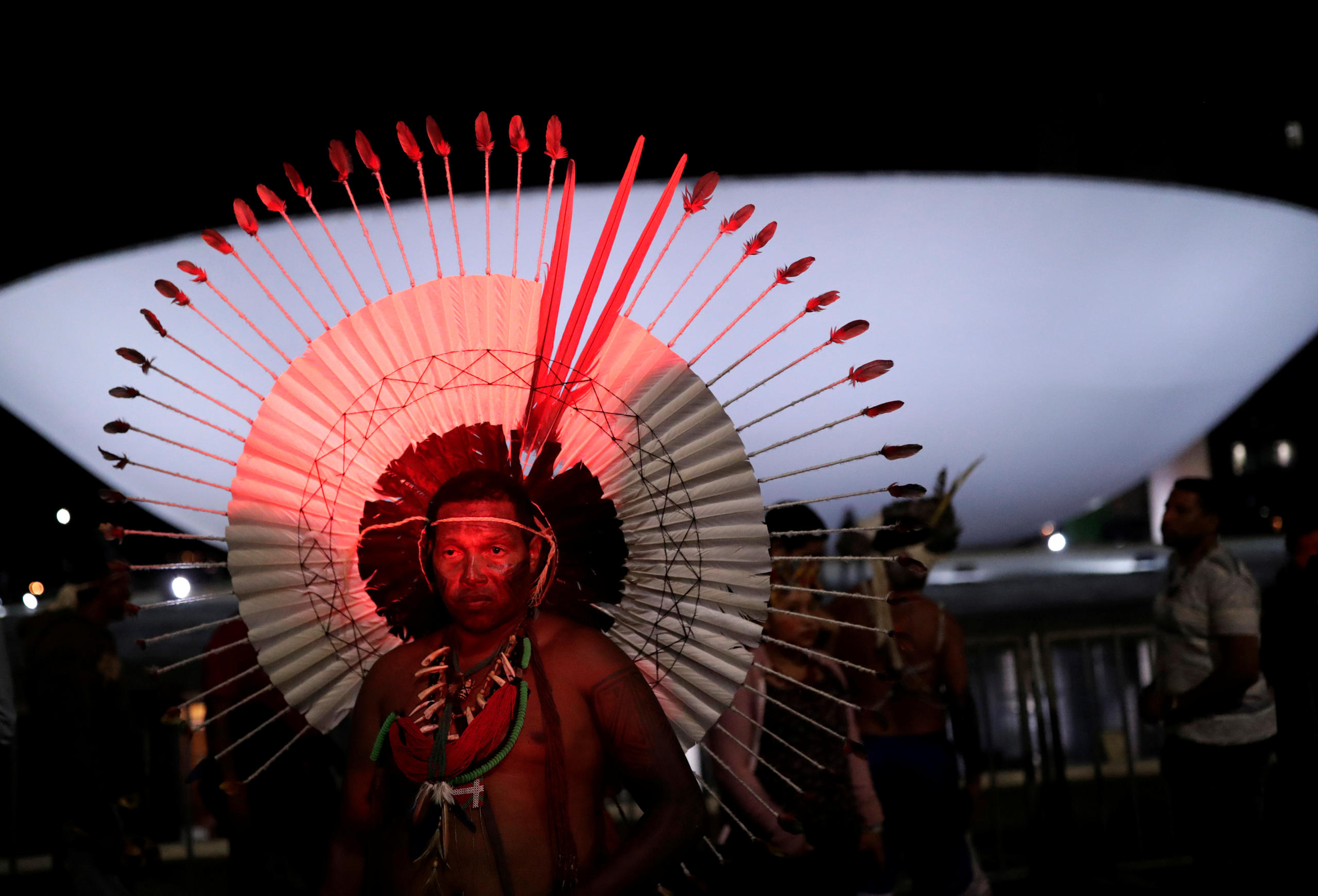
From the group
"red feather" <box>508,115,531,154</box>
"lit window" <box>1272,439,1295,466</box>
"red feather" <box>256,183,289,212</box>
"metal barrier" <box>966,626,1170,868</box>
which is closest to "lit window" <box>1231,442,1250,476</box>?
"lit window" <box>1272,439,1295,466</box>

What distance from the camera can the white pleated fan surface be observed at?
2129mm

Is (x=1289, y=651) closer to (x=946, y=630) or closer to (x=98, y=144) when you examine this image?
(x=946, y=630)

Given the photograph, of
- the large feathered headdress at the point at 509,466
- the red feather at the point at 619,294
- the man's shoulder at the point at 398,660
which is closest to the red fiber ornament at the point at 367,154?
the large feathered headdress at the point at 509,466

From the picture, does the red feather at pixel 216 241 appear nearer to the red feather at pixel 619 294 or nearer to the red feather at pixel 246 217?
the red feather at pixel 246 217

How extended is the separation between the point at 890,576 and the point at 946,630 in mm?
257

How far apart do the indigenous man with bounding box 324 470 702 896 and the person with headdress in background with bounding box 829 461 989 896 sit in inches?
79.1

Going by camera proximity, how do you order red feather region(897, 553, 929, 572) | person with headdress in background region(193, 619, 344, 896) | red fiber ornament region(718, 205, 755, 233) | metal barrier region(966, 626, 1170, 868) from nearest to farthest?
red feather region(897, 553, 929, 572)
red fiber ornament region(718, 205, 755, 233)
person with headdress in background region(193, 619, 344, 896)
metal barrier region(966, 626, 1170, 868)

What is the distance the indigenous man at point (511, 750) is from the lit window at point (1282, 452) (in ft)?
58.1

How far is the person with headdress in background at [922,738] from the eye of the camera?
3.95 metres

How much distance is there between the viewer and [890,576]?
4145 mm

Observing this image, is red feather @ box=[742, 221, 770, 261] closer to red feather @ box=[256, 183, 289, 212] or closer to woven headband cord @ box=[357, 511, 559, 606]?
woven headband cord @ box=[357, 511, 559, 606]

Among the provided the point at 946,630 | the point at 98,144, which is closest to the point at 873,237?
the point at 946,630

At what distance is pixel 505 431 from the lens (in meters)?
2.18

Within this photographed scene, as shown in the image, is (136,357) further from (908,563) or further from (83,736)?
(83,736)
